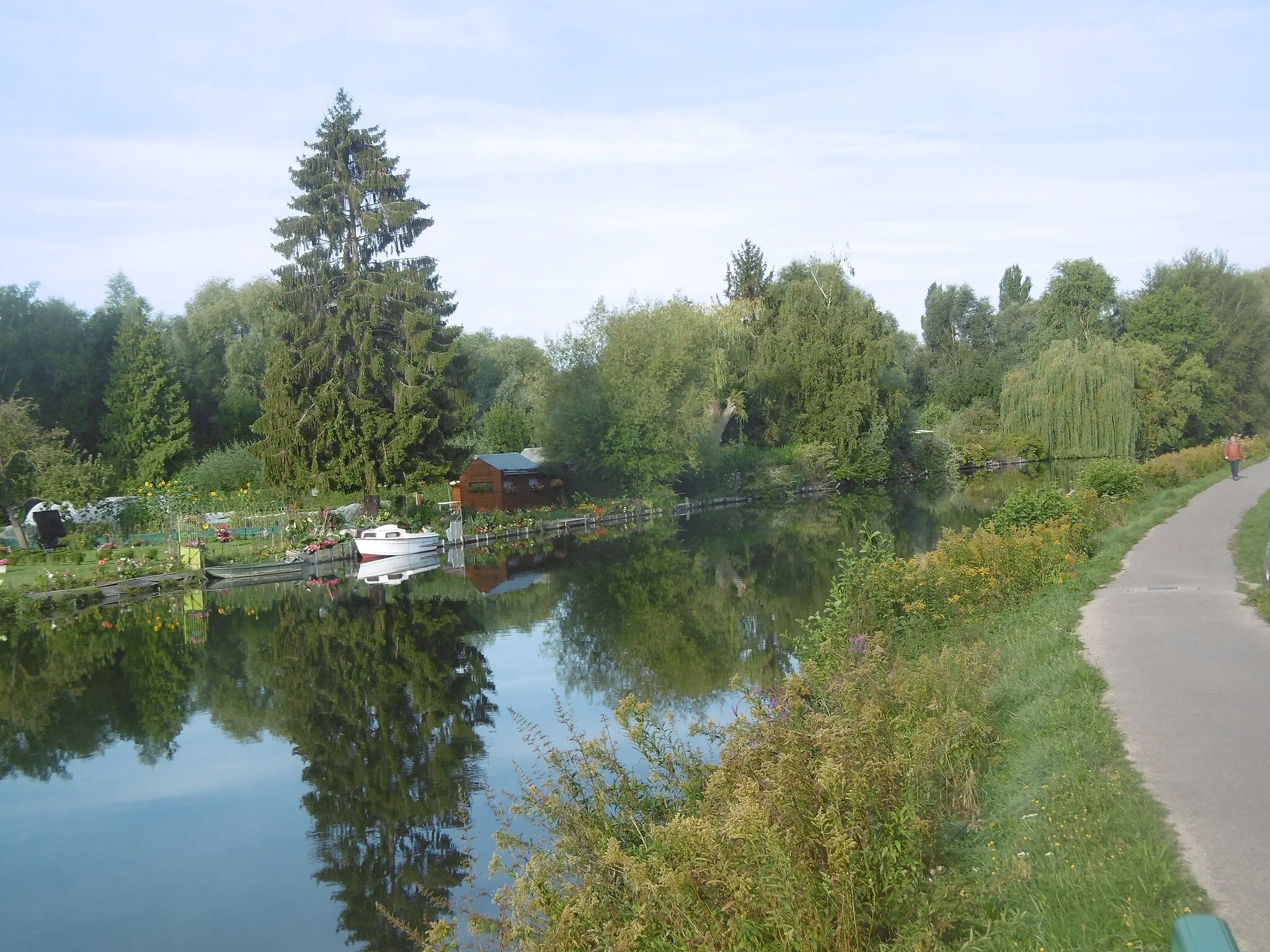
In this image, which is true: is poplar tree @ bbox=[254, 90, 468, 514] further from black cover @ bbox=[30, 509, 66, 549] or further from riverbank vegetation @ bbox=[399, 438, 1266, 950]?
riverbank vegetation @ bbox=[399, 438, 1266, 950]

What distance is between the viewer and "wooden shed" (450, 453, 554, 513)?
43281 millimetres

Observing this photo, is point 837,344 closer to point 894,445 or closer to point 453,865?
point 894,445

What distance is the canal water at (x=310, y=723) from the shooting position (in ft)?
31.1

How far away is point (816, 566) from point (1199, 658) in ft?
58.8

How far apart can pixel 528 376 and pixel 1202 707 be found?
196 ft

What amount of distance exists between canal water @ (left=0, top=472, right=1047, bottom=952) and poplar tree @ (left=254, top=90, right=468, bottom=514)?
1030cm

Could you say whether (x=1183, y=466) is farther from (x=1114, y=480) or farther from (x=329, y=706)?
(x=329, y=706)

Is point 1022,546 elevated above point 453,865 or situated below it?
above

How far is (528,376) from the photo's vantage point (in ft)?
217

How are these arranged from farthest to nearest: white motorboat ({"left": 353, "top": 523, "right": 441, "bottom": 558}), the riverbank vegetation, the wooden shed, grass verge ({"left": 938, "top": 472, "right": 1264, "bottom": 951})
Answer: the wooden shed → white motorboat ({"left": 353, "top": 523, "right": 441, "bottom": 558}) → the riverbank vegetation → grass verge ({"left": 938, "top": 472, "right": 1264, "bottom": 951})

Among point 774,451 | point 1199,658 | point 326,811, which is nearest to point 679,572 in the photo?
point 326,811

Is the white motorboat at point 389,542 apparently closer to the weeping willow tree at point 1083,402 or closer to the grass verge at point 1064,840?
the grass verge at point 1064,840

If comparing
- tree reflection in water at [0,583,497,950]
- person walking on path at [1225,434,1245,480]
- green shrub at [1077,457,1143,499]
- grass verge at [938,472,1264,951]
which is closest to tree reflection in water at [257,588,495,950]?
tree reflection in water at [0,583,497,950]

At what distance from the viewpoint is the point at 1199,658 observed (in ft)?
30.8
